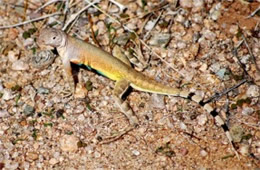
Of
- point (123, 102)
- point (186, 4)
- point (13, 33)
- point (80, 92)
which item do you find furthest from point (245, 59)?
point (13, 33)

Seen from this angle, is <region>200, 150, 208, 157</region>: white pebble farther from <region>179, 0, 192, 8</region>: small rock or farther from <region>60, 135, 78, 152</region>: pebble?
<region>179, 0, 192, 8</region>: small rock

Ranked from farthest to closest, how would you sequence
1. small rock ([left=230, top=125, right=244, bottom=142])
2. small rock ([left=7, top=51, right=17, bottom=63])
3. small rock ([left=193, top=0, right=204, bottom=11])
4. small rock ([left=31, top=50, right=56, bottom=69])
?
small rock ([left=193, top=0, right=204, bottom=11]) < small rock ([left=7, top=51, right=17, bottom=63]) < small rock ([left=31, top=50, right=56, bottom=69]) < small rock ([left=230, top=125, right=244, bottom=142])

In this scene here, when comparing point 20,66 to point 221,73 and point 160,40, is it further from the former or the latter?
point 221,73

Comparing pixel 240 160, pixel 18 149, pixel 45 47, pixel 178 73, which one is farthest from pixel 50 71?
pixel 240 160

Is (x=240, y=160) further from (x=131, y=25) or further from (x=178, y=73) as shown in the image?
(x=131, y=25)

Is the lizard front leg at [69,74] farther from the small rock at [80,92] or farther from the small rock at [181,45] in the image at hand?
the small rock at [181,45]

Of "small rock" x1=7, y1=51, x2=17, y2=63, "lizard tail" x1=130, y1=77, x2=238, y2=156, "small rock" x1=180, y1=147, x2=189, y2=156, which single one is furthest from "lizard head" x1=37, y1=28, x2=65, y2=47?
"small rock" x1=180, y1=147, x2=189, y2=156
